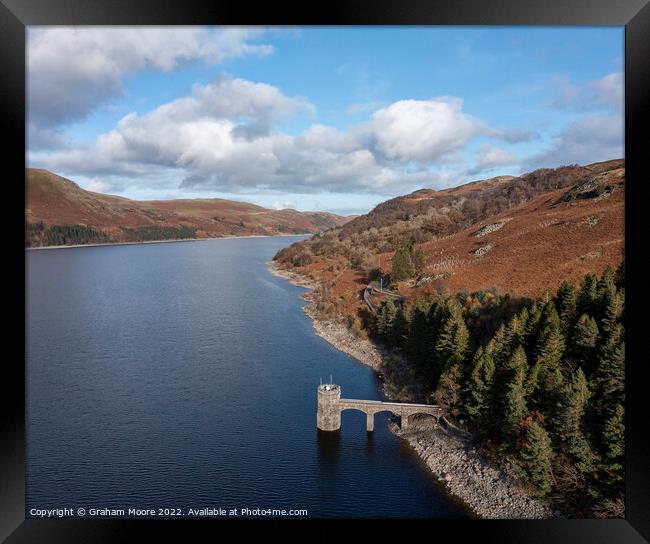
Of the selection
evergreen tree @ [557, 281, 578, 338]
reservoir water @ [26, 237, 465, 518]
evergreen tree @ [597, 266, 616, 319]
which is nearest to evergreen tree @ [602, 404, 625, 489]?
reservoir water @ [26, 237, 465, 518]

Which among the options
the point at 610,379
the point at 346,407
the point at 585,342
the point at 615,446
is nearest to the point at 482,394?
the point at 585,342

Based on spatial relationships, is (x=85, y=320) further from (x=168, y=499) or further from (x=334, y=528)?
(x=334, y=528)

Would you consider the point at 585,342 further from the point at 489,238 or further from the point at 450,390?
the point at 489,238

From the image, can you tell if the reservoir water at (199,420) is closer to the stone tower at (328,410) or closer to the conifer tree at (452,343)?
the stone tower at (328,410)

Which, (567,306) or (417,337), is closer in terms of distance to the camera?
(567,306)

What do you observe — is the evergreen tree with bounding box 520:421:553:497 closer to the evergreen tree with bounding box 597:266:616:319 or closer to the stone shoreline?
the stone shoreline
